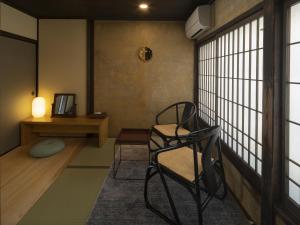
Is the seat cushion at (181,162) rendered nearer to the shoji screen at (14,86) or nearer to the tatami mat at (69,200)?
the tatami mat at (69,200)

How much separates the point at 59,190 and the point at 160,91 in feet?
9.40

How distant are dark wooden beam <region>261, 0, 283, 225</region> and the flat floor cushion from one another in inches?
123

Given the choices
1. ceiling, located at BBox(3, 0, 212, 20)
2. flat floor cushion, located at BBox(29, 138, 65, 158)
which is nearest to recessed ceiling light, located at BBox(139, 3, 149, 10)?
ceiling, located at BBox(3, 0, 212, 20)

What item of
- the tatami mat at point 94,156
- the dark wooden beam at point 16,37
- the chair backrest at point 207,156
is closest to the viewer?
the chair backrest at point 207,156

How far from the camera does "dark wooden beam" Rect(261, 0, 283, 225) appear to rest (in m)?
1.74

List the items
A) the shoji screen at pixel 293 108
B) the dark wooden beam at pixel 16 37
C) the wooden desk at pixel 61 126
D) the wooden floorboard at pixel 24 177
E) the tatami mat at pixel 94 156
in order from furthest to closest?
the wooden desk at pixel 61 126, the dark wooden beam at pixel 16 37, the tatami mat at pixel 94 156, the wooden floorboard at pixel 24 177, the shoji screen at pixel 293 108

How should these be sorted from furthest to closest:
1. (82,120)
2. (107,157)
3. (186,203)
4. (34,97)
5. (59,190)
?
(34,97) < (82,120) < (107,157) < (59,190) < (186,203)

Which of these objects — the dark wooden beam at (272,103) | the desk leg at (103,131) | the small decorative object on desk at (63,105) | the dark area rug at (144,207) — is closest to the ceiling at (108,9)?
the small decorative object on desk at (63,105)

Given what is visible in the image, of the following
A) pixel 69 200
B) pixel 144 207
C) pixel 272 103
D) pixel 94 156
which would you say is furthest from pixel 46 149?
pixel 272 103

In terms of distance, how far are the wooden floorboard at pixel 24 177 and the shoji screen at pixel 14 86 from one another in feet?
1.07

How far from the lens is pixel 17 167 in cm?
346

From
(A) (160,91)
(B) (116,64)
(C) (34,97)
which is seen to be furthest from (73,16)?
(A) (160,91)

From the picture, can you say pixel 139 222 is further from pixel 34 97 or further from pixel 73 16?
pixel 73 16

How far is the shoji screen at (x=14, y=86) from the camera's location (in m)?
3.82
